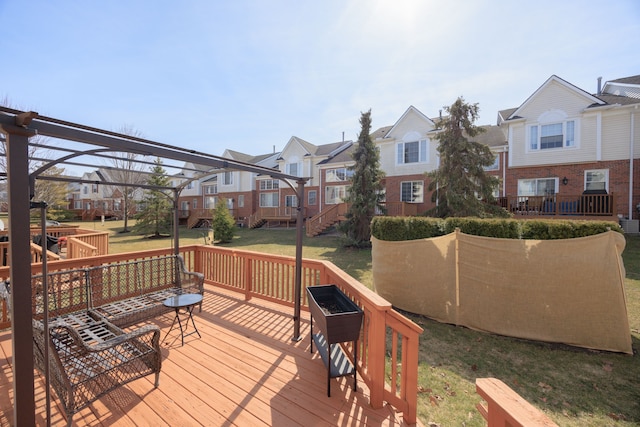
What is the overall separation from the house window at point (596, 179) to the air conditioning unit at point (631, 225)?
167cm

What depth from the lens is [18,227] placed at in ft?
4.88

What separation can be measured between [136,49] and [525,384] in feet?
32.0

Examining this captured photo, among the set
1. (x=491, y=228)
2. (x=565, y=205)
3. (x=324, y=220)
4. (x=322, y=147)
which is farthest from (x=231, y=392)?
(x=322, y=147)

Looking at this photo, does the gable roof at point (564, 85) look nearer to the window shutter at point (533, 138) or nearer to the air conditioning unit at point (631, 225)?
the window shutter at point (533, 138)

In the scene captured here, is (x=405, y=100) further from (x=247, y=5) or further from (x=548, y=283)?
(x=548, y=283)

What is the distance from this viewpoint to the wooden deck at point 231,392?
2.41 meters

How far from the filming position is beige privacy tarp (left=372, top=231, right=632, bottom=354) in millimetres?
4211

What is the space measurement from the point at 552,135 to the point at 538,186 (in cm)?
267

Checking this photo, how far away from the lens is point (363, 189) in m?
14.3

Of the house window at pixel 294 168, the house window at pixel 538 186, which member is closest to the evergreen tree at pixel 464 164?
the house window at pixel 538 186

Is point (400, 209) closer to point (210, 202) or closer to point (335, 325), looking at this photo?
point (335, 325)

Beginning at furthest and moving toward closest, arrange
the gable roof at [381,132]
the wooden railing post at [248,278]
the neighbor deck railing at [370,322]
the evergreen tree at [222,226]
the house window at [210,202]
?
the house window at [210,202] < the gable roof at [381,132] < the evergreen tree at [222,226] < the wooden railing post at [248,278] < the neighbor deck railing at [370,322]

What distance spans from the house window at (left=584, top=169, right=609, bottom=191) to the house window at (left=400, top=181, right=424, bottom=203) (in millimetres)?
7782

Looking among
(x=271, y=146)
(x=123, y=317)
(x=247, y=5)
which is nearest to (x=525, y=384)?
(x=123, y=317)
